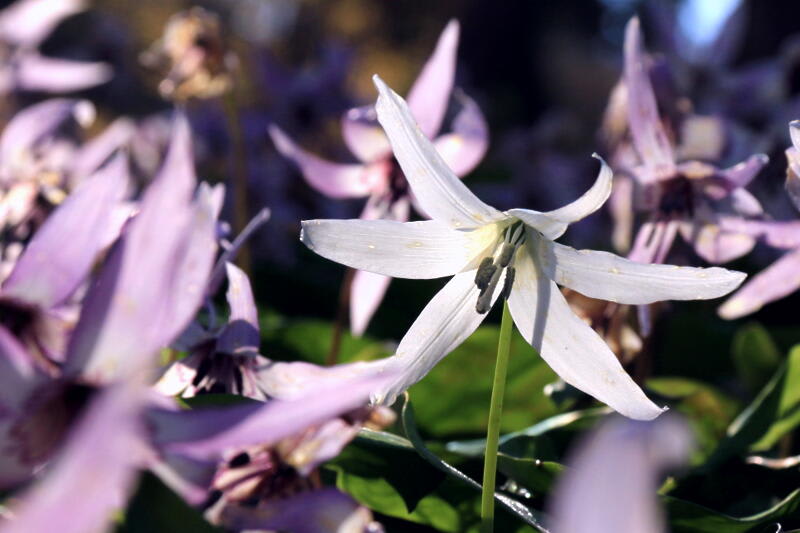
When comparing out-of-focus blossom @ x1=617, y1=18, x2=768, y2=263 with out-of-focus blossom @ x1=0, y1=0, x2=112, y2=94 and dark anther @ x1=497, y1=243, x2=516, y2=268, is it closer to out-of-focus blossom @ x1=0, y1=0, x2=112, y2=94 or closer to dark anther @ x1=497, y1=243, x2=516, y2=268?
→ dark anther @ x1=497, y1=243, x2=516, y2=268

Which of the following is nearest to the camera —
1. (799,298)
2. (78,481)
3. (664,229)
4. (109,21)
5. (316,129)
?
(78,481)

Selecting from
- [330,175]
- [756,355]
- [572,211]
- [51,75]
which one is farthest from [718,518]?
[51,75]

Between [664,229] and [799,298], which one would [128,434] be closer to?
[664,229]

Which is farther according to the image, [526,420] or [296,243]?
[296,243]

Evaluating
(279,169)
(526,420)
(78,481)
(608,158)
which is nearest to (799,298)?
(608,158)

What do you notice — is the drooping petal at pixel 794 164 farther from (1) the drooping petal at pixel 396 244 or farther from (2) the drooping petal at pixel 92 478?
(2) the drooping petal at pixel 92 478

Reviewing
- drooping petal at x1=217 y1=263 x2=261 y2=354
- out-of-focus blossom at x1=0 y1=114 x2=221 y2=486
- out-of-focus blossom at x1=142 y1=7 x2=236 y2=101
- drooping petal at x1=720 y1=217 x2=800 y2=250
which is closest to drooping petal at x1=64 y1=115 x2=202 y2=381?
out-of-focus blossom at x1=0 y1=114 x2=221 y2=486

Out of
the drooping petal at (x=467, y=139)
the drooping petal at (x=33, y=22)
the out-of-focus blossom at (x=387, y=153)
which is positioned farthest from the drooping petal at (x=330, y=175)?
the drooping petal at (x=33, y=22)

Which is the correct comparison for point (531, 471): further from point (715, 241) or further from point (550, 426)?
point (715, 241)
